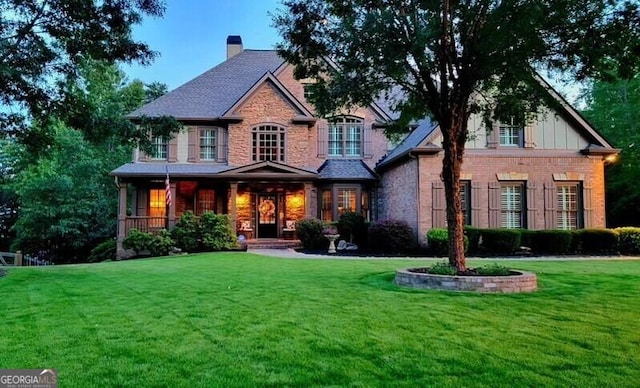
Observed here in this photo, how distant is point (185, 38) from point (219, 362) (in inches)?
1744

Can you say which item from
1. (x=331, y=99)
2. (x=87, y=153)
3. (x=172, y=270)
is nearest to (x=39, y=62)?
(x=172, y=270)

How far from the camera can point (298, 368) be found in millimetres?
4078

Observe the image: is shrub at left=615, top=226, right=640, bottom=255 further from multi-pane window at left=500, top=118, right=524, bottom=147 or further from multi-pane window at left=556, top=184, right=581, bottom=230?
multi-pane window at left=500, top=118, right=524, bottom=147

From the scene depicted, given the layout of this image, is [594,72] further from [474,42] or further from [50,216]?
[50,216]

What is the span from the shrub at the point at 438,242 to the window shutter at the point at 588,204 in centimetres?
541

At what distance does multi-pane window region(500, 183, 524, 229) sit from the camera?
17844 millimetres

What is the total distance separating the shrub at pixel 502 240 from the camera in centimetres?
1630

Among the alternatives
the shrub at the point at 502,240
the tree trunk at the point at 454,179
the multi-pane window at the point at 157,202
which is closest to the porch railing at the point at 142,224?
the multi-pane window at the point at 157,202

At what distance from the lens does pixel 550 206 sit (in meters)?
17.8

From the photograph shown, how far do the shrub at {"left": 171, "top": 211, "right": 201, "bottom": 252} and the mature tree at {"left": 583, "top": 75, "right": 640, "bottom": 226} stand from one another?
64.6 feet

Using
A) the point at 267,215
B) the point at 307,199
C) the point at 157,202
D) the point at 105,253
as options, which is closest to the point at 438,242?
the point at 307,199

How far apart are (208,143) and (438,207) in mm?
10504

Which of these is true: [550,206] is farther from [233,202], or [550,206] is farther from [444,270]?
[233,202]

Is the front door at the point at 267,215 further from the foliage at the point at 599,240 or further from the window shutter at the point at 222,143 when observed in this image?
the foliage at the point at 599,240
